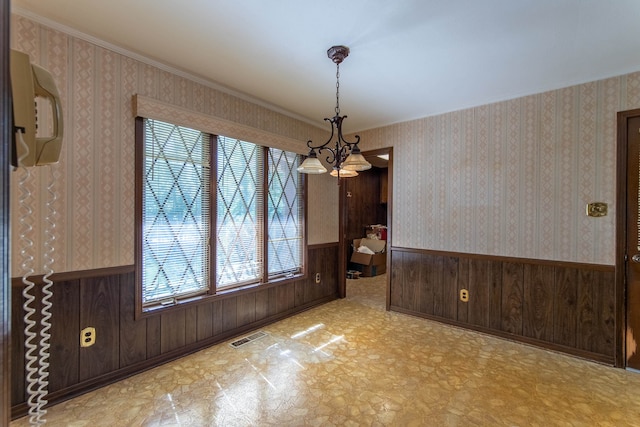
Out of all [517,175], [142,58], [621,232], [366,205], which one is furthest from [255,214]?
[366,205]

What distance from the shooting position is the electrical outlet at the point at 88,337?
2132mm

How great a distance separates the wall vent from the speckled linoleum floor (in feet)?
0.25

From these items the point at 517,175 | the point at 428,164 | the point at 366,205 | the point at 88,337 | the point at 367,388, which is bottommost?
the point at 367,388

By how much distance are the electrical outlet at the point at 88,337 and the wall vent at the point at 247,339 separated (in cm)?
115

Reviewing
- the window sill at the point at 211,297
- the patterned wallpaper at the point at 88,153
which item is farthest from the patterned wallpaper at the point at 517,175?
the patterned wallpaper at the point at 88,153

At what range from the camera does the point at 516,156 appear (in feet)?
10.1

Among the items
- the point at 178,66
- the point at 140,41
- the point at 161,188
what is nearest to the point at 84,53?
the point at 140,41

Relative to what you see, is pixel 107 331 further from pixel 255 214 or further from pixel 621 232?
pixel 621 232

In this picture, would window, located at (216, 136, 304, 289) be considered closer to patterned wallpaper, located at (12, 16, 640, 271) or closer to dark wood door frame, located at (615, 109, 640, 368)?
patterned wallpaper, located at (12, 16, 640, 271)

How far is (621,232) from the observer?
2.56m

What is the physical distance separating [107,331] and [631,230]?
4421 mm

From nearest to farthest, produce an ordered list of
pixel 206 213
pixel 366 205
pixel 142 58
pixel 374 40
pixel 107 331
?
pixel 374 40 → pixel 107 331 → pixel 142 58 → pixel 206 213 → pixel 366 205

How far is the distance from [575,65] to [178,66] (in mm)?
3400

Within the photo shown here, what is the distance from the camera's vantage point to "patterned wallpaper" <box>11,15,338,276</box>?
76.2 inches
